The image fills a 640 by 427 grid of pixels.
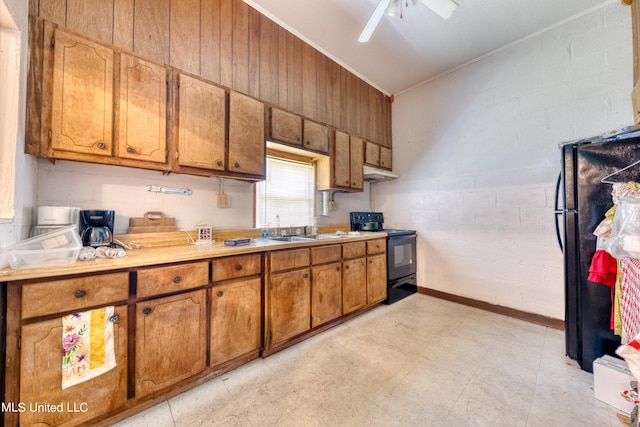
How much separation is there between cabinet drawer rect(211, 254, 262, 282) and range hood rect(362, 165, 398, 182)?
6.99 ft

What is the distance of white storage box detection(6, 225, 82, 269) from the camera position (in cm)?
112

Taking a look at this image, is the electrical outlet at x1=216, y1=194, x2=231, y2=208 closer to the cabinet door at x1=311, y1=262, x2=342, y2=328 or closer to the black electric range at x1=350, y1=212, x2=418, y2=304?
the cabinet door at x1=311, y1=262, x2=342, y2=328

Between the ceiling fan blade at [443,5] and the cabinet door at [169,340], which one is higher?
the ceiling fan blade at [443,5]

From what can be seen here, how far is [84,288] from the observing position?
1.20 m

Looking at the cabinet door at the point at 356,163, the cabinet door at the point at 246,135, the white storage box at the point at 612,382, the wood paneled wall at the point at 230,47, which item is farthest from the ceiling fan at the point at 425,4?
the white storage box at the point at 612,382

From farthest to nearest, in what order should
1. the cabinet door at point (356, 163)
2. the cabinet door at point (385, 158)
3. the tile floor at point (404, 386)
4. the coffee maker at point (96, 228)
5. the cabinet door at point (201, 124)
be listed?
1. the cabinet door at point (385, 158)
2. the cabinet door at point (356, 163)
3. the cabinet door at point (201, 124)
4. the coffee maker at point (96, 228)
5. the tile floor at point (404, 386)

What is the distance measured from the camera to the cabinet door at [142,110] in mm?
1571

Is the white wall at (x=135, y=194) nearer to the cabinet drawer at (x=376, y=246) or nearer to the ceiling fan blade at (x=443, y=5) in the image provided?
the cabinet drawer at (x=376, y=246)

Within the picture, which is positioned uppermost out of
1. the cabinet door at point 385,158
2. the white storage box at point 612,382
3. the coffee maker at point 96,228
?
the cabinet door at point 385,158

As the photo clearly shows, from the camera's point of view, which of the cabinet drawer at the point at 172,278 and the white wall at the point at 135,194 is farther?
the white wall at the point at 135,194

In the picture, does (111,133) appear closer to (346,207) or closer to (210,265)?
(210,265)

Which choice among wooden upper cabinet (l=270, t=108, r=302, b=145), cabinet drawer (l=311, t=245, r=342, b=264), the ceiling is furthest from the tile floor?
the ceiling

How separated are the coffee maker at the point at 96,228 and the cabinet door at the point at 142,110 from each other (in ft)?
1.44
